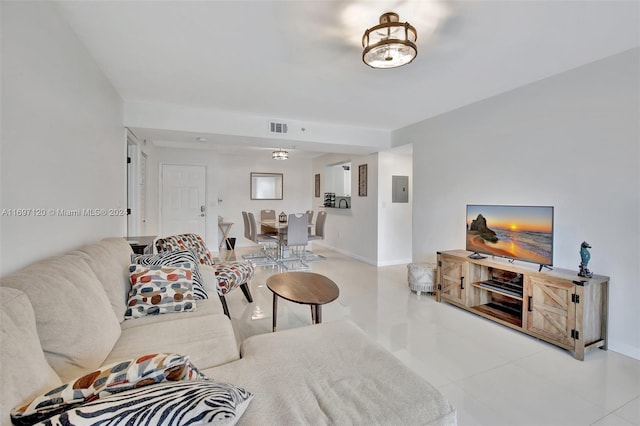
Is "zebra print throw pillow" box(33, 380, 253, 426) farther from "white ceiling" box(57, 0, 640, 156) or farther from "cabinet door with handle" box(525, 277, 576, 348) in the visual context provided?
"cabinet door with handle" box(525, 277, 576, 348)

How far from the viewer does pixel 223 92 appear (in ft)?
10.4

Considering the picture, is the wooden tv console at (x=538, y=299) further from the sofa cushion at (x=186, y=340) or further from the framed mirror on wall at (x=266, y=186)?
the framed mirror on wall at (x=266, y=186)

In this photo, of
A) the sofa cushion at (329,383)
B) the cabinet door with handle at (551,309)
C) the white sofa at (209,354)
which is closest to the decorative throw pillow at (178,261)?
the white sofa at (209,354)

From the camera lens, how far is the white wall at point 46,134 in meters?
1.36

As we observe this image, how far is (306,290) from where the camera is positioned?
235 cm

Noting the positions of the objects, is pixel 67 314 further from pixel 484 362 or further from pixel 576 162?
pixel 576 162

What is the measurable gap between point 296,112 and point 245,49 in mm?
1636

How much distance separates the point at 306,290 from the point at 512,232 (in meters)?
2.07

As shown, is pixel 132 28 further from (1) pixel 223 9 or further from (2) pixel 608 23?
(2) pixel 608 23

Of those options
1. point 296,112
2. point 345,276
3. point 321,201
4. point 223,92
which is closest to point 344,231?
point 321,201

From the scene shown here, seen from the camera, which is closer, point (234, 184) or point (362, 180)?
point (362, 180)

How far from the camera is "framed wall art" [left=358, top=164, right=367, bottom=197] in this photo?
5689mm

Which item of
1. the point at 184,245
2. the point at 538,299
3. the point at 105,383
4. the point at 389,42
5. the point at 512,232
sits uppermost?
the point at 389,42

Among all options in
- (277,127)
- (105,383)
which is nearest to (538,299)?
(105,383)
